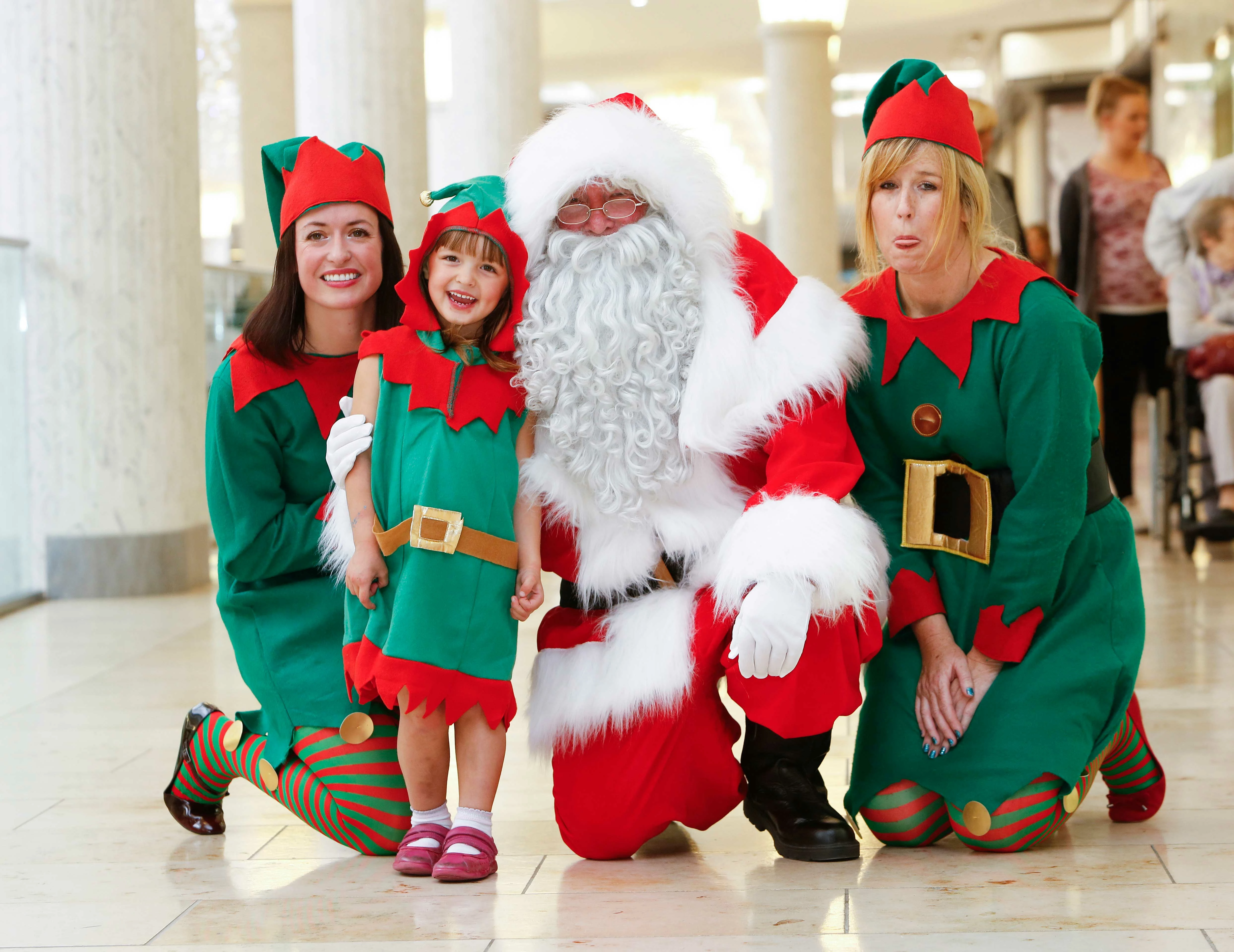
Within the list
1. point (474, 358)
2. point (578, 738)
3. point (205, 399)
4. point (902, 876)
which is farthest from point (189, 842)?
point (205, 399)

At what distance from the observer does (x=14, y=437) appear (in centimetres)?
606

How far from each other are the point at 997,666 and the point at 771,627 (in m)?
0.58

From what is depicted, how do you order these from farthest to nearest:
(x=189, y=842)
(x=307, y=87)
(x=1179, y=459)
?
(x=307, y=87) → (x=1179, y=459) → (x=189, y=842)

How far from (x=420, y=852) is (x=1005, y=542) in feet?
4.25

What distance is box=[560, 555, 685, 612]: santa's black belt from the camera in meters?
2.75

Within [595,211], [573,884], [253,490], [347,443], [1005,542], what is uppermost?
[595,211]

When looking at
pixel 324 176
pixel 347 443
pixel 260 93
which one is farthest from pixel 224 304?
pixel 347 443

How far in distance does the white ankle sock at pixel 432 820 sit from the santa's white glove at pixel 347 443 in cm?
68

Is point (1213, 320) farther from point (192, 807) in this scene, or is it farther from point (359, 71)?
point (192, 807)

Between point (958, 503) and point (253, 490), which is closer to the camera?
point (958, 503)

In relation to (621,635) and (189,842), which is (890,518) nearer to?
(621,635)

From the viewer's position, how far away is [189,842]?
2.91 meters

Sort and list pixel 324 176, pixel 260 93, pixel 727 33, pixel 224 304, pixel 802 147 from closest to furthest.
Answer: pixel 324 176 < pixel 224 304 < pixel 260 93 < pixel 802 147 < pixel 727 33

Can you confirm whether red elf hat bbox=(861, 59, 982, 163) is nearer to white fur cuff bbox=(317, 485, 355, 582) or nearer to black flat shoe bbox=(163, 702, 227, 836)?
white fur cuff bbox=(317, 485, 355, 582)
